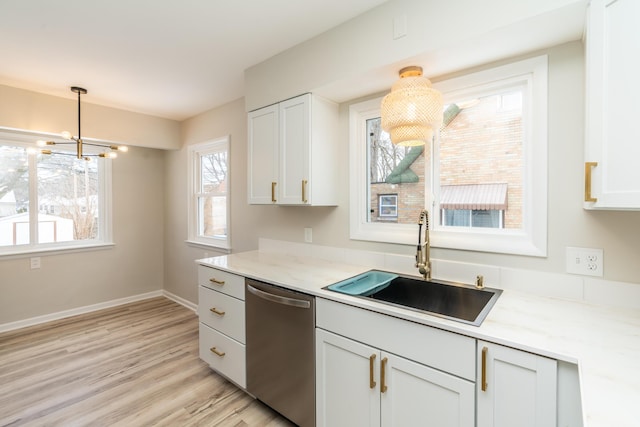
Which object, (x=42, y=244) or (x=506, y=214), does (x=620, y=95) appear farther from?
(x=42, y=244)

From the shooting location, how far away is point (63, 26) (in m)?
1.80

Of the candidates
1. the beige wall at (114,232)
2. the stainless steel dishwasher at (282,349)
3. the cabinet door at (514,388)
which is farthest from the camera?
the beige wall at (114,232)

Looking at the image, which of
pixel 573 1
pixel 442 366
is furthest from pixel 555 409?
pixel 573 1

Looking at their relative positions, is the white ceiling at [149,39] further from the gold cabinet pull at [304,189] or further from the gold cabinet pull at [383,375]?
the gold cabinet pull at [383,375]

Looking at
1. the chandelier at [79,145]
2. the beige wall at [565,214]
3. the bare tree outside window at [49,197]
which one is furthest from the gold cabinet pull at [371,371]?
the bare tree outside window at [49,197]

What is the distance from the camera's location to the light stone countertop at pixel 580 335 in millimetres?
715

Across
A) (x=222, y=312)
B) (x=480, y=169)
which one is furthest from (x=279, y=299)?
(x=480, y=169)

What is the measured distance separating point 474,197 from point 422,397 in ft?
3.56

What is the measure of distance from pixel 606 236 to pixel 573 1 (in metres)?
0.97

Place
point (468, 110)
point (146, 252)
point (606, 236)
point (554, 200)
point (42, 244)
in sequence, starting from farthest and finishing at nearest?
point (146, 252)
point (42, 244)
point (468, 110)
point (554, 200)
point (606, 236)

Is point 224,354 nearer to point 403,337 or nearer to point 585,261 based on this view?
point 403,337

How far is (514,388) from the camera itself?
3.30 feet

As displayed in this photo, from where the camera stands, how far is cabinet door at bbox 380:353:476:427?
1108mm

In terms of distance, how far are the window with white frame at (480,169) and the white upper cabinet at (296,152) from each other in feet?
1.06
